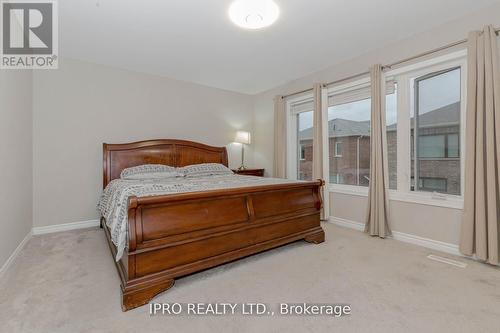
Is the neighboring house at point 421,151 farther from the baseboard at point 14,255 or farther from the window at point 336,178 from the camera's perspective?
the baseboard at point 14,255

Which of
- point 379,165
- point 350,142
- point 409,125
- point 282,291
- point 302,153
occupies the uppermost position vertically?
point 409,125

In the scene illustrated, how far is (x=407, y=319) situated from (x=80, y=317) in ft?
6.75

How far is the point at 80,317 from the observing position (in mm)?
1516

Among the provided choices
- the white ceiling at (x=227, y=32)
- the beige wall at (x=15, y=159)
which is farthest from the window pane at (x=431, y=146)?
the beige wall at (x=15, y=159)

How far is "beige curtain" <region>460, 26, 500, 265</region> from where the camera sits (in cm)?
218

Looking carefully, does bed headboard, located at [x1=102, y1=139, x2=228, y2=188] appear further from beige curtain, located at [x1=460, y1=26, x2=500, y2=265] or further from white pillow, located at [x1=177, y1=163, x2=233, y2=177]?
beige curtain, located at [x1=460, y1=26, x2=500, y2=265]

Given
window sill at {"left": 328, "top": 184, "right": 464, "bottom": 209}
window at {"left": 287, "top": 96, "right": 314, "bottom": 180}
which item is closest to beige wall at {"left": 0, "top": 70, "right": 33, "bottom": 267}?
window at {"left": 287, "top": 96, "right": 314, "bottom": 180}

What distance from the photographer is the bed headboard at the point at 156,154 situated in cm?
354

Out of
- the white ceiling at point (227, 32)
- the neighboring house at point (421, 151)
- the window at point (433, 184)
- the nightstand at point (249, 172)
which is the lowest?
the window at point (433, 184)

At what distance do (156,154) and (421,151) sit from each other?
3722 millimetres

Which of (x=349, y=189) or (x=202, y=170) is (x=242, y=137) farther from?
(x=349, y=189)

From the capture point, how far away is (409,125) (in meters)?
2.96

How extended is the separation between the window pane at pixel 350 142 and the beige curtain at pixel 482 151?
1187 mm

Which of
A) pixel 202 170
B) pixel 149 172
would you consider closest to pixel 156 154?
pixel 149 172
